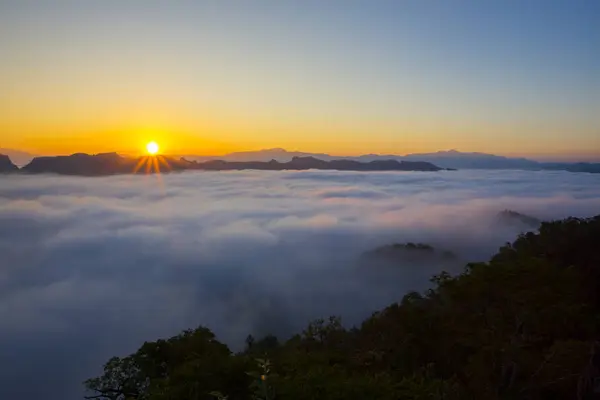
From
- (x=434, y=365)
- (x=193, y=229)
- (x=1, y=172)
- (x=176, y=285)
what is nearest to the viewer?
(x=434, y=365)

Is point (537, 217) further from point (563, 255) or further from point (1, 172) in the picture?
point (1, 172)

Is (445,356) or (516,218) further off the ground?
(445,356)

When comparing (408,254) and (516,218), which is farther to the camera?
(516,218)

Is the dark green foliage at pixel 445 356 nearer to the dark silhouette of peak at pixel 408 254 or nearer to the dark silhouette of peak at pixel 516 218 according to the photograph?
the dark silhouette of peak at pixel 408 254

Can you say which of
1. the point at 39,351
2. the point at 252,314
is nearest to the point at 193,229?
the point at 252,314

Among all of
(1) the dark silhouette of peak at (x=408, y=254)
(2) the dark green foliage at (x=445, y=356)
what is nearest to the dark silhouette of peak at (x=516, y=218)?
(1) the dark silhouette of peak at (x=408, y=254)

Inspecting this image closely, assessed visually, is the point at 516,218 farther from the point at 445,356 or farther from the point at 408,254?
the point at 445,356

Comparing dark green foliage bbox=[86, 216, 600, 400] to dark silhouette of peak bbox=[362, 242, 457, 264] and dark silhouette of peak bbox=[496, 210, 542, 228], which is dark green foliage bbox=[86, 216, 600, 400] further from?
dark silhouette of peak bbox=[496, 210, 542, 228]

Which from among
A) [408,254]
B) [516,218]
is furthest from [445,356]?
[516,218]
